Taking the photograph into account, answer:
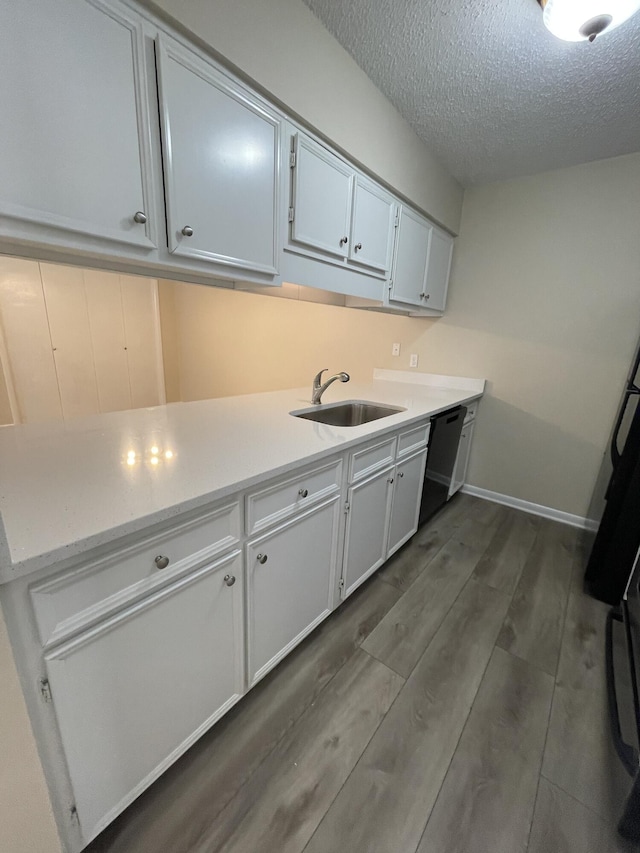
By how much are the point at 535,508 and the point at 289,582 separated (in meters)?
2.36

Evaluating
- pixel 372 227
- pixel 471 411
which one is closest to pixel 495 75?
pixel 372 227

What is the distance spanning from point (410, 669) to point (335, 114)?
7.83 feet

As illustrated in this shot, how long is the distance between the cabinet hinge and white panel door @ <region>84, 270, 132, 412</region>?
3.86m

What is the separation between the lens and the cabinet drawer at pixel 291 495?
106 cm

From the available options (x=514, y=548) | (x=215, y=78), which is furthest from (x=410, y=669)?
(x=215, y=78)

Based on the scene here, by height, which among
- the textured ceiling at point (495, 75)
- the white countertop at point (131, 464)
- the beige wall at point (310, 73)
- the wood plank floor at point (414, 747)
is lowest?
the wood plank floor at point (414, 747)

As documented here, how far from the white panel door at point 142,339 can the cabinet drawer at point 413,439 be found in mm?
3640

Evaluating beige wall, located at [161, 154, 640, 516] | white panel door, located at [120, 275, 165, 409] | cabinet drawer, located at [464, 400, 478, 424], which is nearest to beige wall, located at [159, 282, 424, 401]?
beige wall, located at [161, 154, 640, 516]

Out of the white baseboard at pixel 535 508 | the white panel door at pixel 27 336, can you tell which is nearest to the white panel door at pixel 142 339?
the white panel door at pixel 27 336

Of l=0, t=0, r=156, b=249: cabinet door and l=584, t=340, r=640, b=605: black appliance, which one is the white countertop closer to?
l=0, t=0, r=156, b=249: cabinet door

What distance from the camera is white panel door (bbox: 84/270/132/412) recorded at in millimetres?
3672

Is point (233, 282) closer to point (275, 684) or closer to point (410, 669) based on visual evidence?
point (275, 684)

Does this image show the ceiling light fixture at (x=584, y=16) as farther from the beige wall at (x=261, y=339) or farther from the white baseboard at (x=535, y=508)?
the white baseboard at (x=535, y=508)

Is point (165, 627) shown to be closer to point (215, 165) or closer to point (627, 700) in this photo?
point (215, 165)
